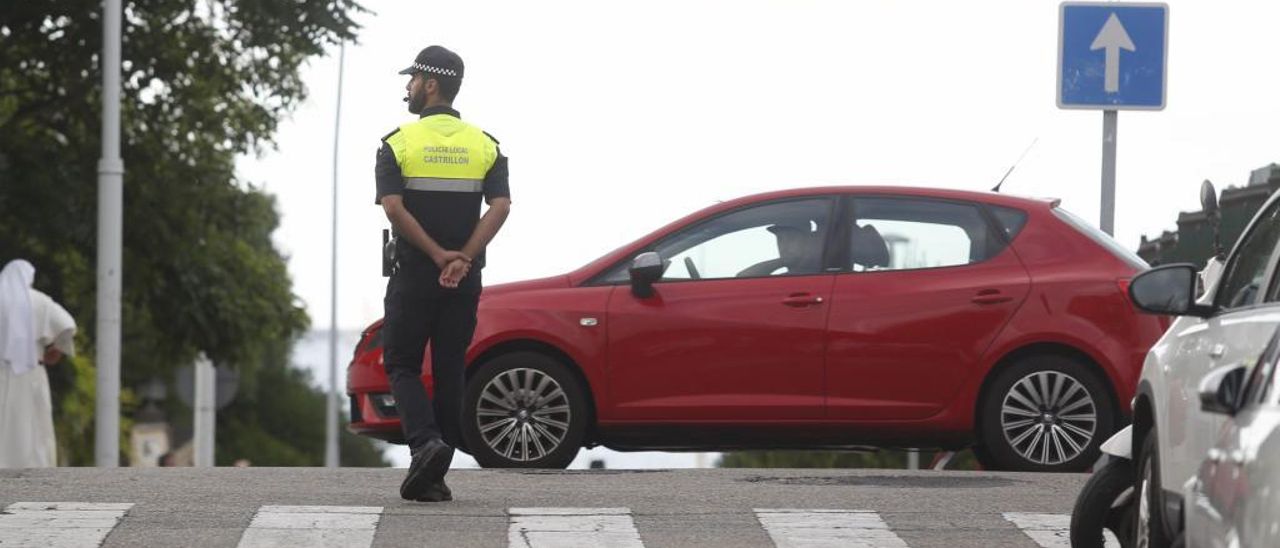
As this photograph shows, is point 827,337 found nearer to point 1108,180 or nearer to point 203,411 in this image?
point 1108,180

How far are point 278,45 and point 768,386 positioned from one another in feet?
55.8

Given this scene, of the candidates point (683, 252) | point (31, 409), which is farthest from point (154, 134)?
point (683, 252)

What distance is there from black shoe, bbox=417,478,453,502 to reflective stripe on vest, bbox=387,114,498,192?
117 centimetres

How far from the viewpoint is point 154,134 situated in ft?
102

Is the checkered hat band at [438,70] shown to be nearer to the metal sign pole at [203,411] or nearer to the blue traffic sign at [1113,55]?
the blue traffic sign at [1113,55]

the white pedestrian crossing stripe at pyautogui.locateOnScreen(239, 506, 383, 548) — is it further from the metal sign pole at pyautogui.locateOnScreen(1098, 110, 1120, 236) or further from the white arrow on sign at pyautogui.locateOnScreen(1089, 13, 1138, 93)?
the white arrow on sign at pyautogui.locateOnScreen(1089, 13, 1138, 93)

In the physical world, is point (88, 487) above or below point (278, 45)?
below

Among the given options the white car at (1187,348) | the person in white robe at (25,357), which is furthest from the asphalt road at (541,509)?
the person in white robe at (25,357)

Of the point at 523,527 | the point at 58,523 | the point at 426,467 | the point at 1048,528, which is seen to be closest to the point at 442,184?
the point at 426,467

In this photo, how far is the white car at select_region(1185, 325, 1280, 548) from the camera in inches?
199

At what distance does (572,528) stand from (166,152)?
2207cm

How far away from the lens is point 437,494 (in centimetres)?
1092

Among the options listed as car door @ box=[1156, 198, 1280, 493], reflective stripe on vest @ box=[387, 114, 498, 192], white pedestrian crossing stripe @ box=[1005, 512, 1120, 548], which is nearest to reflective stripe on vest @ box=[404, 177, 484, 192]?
reflective stripe on vest @ box=[387, 114, 498, 192]

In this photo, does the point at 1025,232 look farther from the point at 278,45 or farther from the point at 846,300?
the point at 278,45
